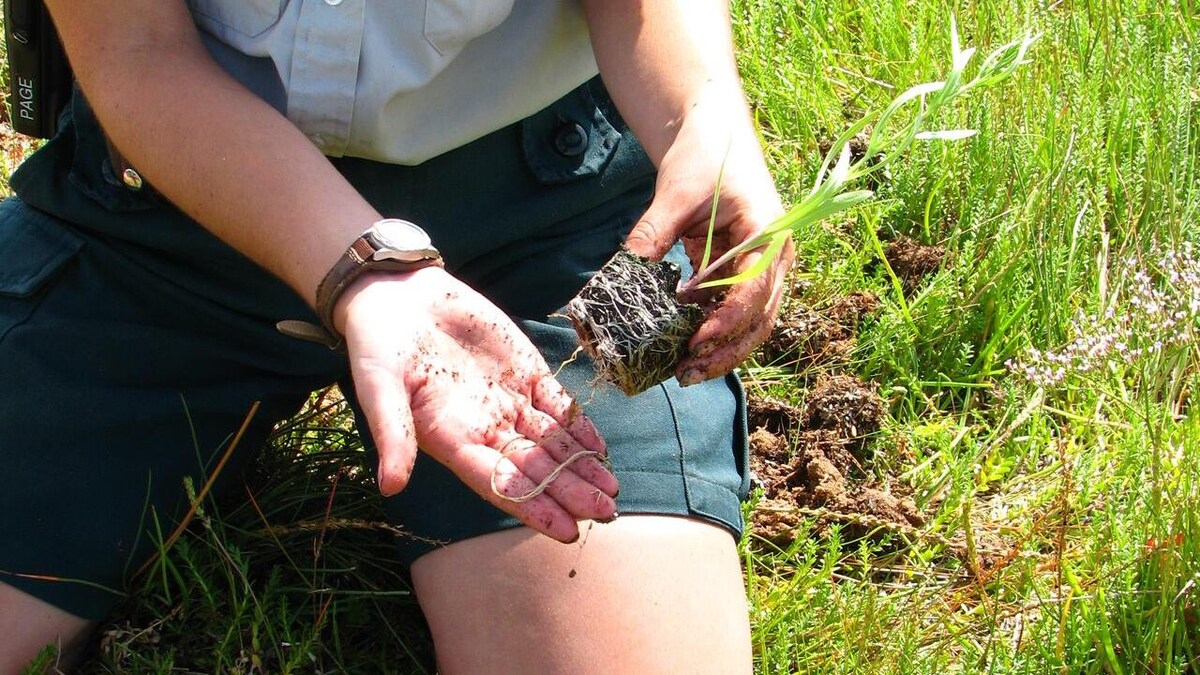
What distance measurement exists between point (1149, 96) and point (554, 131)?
1.43m

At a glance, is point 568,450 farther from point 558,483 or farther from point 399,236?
point 399,236

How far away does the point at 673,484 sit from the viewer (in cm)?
172

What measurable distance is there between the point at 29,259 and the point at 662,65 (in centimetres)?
95

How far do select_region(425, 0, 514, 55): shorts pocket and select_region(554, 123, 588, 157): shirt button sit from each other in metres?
0.22

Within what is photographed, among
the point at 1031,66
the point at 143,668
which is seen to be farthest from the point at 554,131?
the point at 1031,66

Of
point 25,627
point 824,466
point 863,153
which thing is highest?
point 25,627

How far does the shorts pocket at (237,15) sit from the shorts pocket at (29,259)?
382 mm

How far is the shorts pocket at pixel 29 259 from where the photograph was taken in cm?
178

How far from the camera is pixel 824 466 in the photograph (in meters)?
2.14

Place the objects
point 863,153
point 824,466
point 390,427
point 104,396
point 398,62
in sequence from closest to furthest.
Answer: point 390,427 → point 398,62 → point 104,396 → point 824,466 → point 863,153

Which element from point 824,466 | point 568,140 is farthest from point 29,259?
point 824,466

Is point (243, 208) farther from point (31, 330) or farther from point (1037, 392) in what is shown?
point (1037, 392)

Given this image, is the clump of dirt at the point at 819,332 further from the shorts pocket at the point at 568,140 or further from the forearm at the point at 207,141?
the forearm at the point at 207,141

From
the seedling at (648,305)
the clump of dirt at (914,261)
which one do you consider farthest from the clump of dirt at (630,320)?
the clump of dirt at (914,261)
